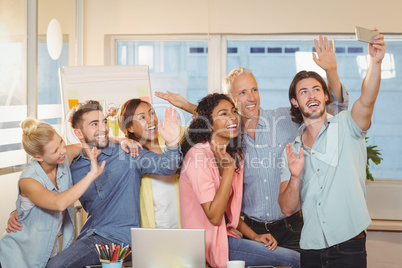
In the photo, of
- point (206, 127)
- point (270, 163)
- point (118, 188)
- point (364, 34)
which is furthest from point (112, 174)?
point (364, 34)

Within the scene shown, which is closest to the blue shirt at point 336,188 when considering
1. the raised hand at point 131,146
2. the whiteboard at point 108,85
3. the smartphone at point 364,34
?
the smartphone at point 364,34

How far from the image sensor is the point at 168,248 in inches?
79.4

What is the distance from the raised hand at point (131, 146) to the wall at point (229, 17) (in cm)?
192

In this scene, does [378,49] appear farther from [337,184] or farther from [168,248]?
[168,248]

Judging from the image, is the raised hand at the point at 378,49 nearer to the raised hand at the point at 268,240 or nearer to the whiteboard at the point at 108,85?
the raised hand at the point at 268,240

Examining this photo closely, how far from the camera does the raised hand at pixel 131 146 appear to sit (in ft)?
8.52

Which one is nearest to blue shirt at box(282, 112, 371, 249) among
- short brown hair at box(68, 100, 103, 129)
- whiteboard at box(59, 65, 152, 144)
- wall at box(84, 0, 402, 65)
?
short brown hair at box(68, 100, 103, 129)

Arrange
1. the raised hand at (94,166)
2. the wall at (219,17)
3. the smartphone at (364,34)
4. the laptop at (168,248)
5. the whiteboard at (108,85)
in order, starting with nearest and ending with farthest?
the laptop at (168,248)
the smartphone at (364,34)
the raised hand at (94,166)
the whiteboard at (108,85)
the wall at (219,17)

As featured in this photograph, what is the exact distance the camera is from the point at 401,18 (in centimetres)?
418

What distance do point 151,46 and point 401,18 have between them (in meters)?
2.09

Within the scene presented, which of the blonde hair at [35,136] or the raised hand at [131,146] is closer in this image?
the blonde hair at [35,136]

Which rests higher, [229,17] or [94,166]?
[229,17]

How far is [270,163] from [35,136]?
122 centimetres

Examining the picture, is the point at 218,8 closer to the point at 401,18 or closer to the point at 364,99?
the point at 401,18
